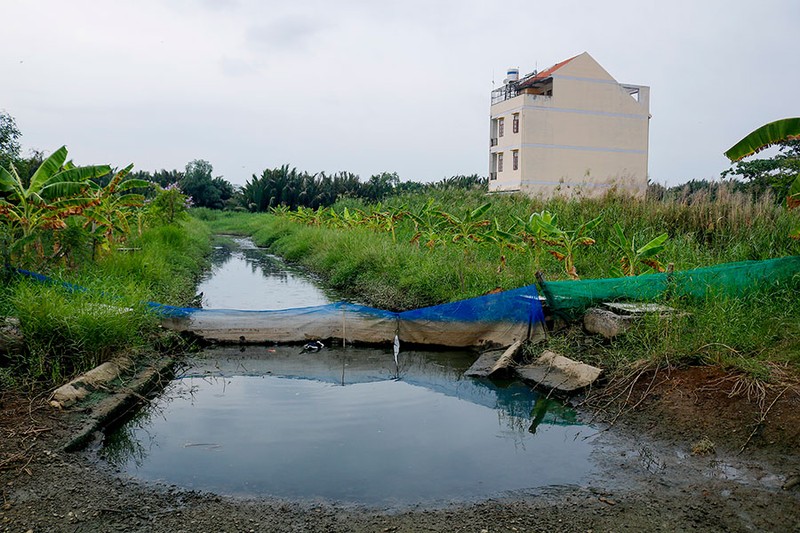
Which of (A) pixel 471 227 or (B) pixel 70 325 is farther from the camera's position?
(A) pixel 471 227

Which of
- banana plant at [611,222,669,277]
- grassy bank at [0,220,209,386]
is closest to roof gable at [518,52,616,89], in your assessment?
banana plant at [611,222,669,277]

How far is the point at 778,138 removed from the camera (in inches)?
227

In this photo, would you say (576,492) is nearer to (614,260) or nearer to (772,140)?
(772,140)

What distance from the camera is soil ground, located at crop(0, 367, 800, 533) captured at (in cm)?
315

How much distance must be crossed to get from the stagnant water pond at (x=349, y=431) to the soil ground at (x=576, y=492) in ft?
0.72

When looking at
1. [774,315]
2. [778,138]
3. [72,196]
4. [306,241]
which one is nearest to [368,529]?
[774,315]

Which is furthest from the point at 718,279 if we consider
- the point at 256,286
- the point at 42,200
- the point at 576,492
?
the point at 256,286

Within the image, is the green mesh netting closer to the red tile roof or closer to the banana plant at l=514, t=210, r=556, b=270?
the banana plant at l=514, t=210, r=556, b=270

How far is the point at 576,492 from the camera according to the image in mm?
3561

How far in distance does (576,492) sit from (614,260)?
18.9ft

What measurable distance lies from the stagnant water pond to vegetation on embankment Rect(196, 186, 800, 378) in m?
1.19

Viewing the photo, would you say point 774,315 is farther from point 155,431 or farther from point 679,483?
point 155,431

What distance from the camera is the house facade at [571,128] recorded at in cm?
3462

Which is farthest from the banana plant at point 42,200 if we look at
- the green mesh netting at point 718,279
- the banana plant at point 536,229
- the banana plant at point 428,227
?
the green mesh netting at point 718,279
